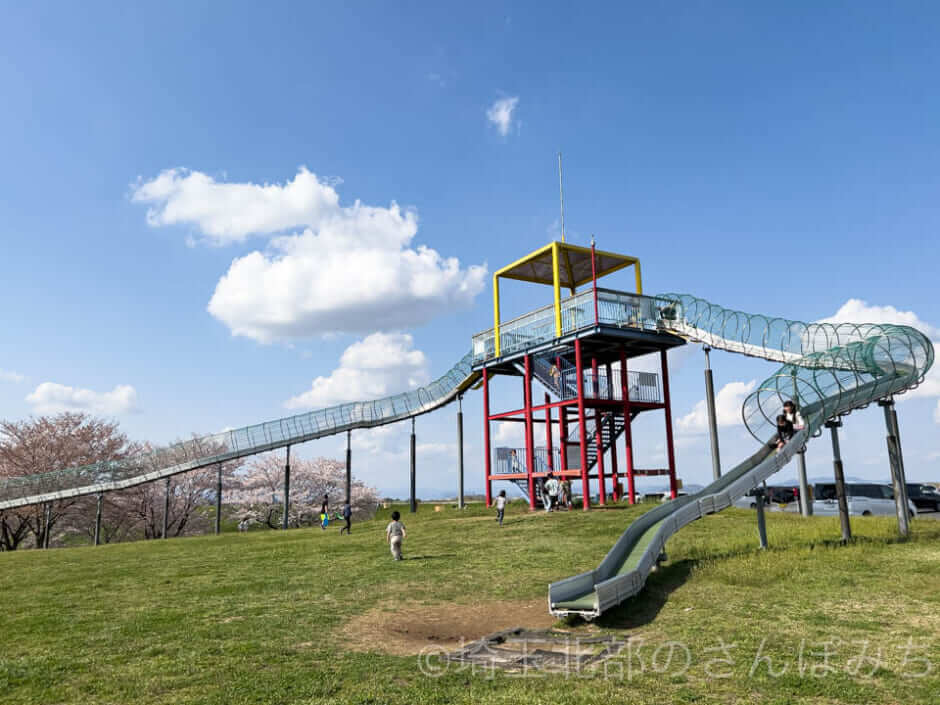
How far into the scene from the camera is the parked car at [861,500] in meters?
30.2

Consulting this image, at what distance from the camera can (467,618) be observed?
1210 centimetres

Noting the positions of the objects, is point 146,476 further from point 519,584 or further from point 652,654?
point 652,654

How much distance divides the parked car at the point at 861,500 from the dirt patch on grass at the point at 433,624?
21913 millimetres

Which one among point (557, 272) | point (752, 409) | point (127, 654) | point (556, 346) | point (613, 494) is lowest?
point (127, 654)

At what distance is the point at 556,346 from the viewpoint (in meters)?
31.0

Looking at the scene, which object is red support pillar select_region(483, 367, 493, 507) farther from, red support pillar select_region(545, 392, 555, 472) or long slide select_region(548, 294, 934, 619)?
long slide select_region(548, 294, 934, 619)

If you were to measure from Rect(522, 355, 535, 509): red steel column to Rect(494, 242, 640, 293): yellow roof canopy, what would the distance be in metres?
4.65

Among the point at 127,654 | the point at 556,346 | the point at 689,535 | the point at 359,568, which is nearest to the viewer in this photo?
the point at 127,654

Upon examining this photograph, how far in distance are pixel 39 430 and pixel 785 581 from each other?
50134 mm

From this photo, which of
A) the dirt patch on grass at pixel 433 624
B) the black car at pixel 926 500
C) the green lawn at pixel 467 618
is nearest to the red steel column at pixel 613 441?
the green lawn at pixel 467 618

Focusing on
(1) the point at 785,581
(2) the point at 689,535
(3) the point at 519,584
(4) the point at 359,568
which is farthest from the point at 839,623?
(4) the point at 359,568

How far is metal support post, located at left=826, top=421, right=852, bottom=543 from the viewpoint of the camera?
17.4 meters

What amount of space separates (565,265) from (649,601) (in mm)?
24237

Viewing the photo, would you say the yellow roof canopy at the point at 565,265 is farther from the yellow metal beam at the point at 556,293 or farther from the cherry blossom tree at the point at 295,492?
the cherry blossom tree at the point at 295,492
